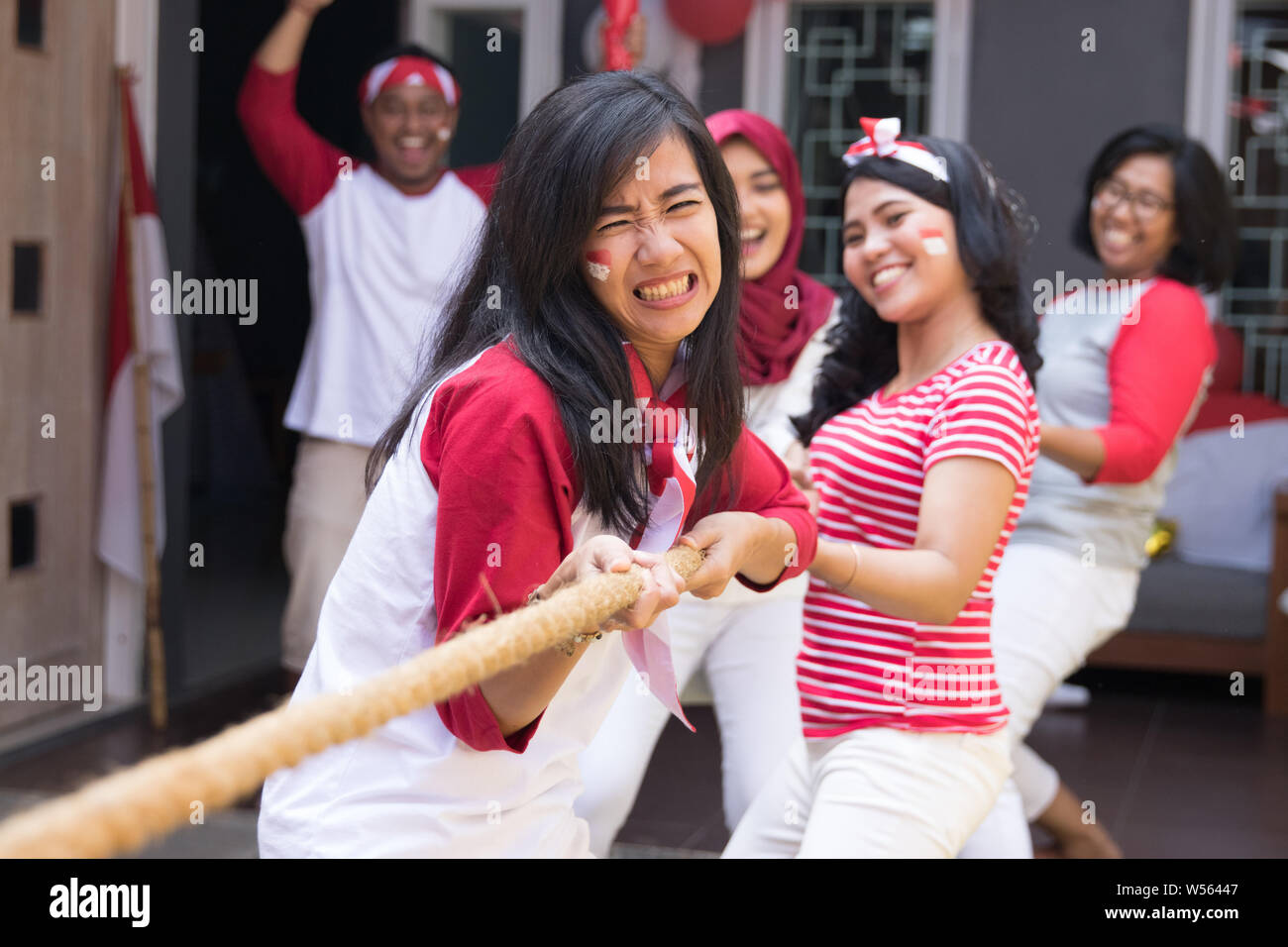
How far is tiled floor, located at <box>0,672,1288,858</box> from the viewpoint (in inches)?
135

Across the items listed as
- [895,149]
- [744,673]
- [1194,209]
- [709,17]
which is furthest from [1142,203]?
[709,17]

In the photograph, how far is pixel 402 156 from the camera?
13.0 ft

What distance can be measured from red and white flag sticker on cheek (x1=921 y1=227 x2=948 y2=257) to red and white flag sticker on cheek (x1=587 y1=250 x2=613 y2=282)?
750mm

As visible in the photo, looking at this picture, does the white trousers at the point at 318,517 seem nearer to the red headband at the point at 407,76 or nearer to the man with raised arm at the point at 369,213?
the man with raised arm at the point at 369,213

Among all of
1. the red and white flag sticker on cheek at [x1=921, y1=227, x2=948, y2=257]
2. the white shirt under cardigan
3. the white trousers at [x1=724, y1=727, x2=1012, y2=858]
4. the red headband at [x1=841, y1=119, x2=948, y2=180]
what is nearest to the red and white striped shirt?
the white trousers at [x1=724, y1=727, x2=1012, y2=858]

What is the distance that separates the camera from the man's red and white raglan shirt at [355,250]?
3947 mm

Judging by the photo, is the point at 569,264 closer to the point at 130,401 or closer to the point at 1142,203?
the point at 1142,203

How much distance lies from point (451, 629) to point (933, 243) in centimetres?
105

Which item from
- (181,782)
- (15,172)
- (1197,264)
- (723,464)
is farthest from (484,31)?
(181,782)

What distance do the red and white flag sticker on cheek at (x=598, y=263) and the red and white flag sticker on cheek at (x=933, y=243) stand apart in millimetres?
750

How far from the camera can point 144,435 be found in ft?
13.5

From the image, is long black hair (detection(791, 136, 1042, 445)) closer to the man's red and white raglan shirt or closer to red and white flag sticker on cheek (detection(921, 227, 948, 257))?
red and white flag sticker on cheek (detection(921, 227, 948, 257))

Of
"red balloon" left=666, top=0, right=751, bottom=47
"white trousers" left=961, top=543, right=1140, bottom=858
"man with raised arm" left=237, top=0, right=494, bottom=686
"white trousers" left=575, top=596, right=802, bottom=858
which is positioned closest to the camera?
"white trousers" left=575, top=596, right=802, bottom=858
